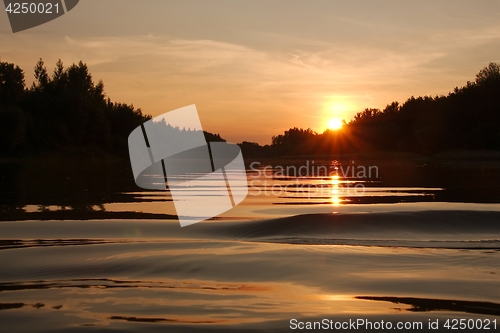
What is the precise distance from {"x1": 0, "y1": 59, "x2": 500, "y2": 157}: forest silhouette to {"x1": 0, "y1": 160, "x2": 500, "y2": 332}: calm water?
175 ft

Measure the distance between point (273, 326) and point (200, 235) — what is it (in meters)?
3.62

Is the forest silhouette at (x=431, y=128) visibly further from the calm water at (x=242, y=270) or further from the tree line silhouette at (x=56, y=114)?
the calm water at (x=242, y=270)

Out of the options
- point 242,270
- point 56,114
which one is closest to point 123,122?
point 56,114

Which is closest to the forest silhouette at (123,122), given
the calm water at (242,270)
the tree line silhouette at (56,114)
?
the tree line silhouette at (56,114)

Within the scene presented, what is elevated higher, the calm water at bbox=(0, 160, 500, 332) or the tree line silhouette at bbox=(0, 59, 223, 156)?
the tree line silhouette at bbox=(0, 59, 223, 156)

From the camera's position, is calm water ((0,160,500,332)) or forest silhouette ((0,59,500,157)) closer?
calm water ((0,160,500,332))

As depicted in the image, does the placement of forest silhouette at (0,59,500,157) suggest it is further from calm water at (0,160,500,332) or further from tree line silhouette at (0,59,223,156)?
calm water at (0,160,500,332)

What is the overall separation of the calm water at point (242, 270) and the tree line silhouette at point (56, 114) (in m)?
57.6

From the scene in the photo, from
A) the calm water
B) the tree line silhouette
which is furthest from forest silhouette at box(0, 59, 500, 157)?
the calm water

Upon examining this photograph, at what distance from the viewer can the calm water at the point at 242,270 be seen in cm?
329

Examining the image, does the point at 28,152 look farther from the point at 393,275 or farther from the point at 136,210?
the point at 393,275

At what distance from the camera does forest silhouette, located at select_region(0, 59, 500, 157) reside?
228 ft

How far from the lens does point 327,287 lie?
398 cm

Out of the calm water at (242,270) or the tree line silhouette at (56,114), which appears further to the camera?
the tree line silhouette at (56,114)
